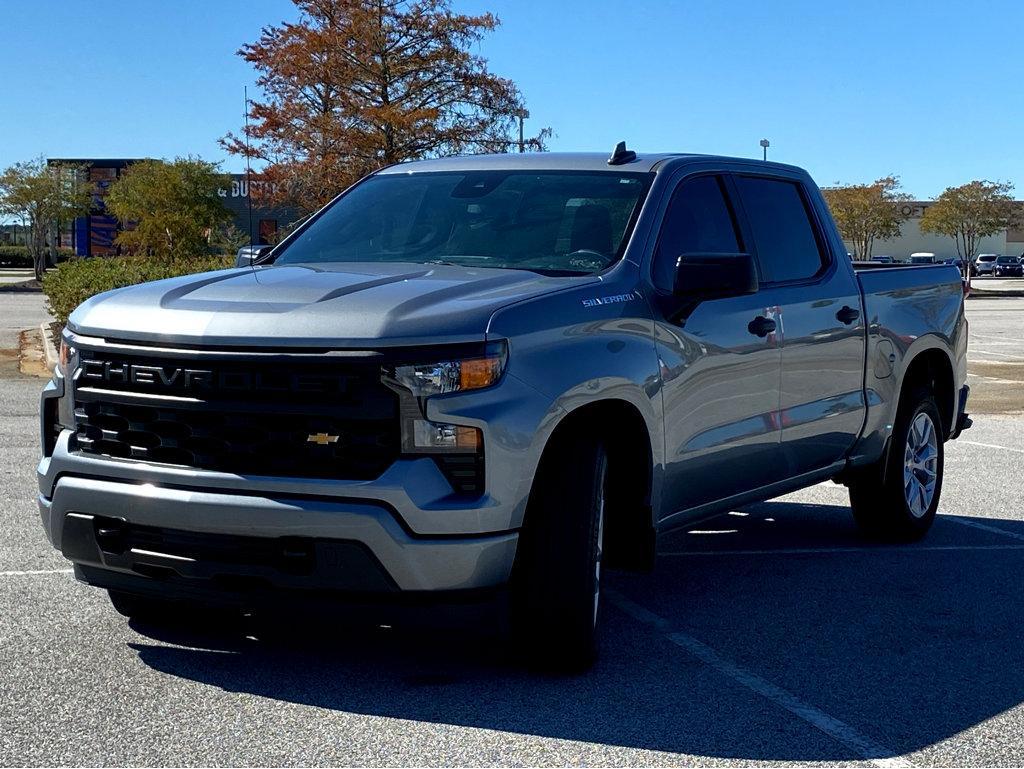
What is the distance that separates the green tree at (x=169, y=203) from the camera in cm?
5616

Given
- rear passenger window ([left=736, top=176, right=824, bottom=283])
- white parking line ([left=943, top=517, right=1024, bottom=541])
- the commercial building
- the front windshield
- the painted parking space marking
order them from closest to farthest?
the front windshield, the painted parking space marking, rear passenger window ([left=736, top=176, right=824, bottom=283]), white parking line ([left=943, top=517, right=1024, bottom=541]), the commercial building

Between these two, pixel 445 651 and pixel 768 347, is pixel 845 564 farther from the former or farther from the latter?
pixel 445 651

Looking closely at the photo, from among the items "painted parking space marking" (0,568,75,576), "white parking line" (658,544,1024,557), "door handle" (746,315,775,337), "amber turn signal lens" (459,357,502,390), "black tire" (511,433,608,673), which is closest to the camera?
"amber turn signal lens" (459,357,502,390)

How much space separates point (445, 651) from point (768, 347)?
79.2 inches

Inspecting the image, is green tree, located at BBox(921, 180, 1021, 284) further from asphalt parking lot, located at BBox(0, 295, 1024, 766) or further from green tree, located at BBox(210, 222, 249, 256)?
asphalt parking lot, located at BBox(0, 295, 1024, 766)

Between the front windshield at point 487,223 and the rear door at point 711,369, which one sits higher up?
the front windshield at point 487,223

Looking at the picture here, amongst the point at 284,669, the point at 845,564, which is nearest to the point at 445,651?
the point at 284,669

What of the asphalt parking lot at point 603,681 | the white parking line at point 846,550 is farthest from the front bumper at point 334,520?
the white parking line at point 846,550

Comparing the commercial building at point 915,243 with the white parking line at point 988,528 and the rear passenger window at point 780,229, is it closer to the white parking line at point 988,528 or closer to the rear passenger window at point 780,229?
the white parking line at point 988,528

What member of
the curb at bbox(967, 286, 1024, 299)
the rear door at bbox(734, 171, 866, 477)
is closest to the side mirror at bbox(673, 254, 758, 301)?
the rear door at bbox(734, 171, 866, 477)

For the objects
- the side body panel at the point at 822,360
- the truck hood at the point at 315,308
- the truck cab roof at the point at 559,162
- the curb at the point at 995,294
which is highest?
the truck cab roof at the point at 559,162

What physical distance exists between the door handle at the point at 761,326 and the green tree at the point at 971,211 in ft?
296

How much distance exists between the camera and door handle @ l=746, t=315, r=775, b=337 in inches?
243

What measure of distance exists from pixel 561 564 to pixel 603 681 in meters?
0.48
